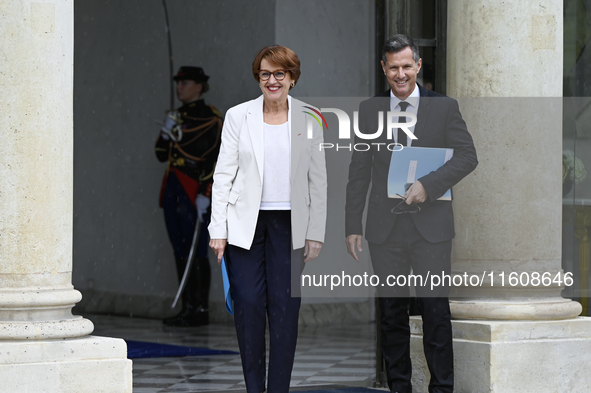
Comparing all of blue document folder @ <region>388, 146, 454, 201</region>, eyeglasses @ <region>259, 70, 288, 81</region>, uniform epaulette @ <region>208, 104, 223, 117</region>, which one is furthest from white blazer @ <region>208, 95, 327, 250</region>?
uniform epaulette @ <region>208, 104, 223, 117</region>

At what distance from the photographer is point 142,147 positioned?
36.3ft

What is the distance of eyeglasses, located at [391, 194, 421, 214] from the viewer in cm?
542

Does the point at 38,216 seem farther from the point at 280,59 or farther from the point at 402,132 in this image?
the point at 402,132

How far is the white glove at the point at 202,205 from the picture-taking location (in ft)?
33.8

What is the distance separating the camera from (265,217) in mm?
5141

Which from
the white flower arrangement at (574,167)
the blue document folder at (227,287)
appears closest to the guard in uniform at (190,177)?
the white flower arrangement at (574,167)

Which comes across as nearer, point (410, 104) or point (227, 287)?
point (227, 287)

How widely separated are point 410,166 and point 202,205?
511 cm

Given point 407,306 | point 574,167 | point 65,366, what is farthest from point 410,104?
point 574,167

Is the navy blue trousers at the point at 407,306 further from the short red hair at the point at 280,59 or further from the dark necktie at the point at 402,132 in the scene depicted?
the short red hair at the point at 280,59

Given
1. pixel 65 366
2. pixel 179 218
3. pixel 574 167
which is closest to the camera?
pixel 65 366

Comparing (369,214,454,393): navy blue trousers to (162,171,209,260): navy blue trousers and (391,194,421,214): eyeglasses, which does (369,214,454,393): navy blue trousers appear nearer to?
(391,194,421,214): eyeglasses

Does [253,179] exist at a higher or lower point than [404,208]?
higher

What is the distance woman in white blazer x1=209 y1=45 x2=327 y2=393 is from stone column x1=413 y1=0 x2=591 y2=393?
1.11 m
